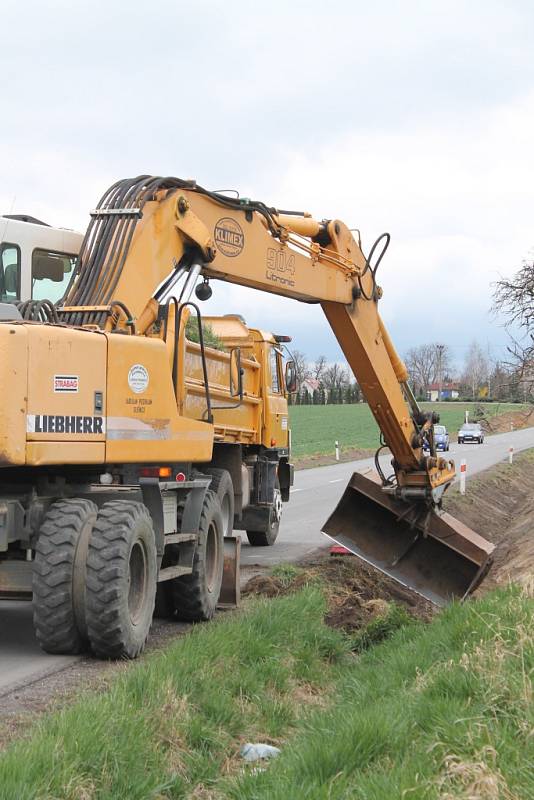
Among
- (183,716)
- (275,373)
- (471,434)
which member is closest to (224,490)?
(275,373)

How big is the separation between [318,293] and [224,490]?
2.30 meters

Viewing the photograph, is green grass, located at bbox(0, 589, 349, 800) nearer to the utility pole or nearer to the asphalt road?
the asphalt road

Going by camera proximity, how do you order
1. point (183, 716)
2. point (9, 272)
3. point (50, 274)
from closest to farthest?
point (183, 716) < point (9, 272) < point (50, 274)

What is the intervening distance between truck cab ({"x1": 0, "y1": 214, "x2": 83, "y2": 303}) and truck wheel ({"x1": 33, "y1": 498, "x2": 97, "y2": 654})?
208 cm

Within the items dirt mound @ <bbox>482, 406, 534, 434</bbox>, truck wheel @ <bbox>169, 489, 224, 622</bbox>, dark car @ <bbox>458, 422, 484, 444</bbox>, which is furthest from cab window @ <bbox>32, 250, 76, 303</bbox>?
dirt mound @ <bbox>482, 406, 534, 434</bbox>

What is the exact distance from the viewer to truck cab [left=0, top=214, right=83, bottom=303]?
933 centimetres

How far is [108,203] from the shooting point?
953 centimetres

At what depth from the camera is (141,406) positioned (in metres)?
8.62

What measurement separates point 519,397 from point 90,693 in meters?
17.3

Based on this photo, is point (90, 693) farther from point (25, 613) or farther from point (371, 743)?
point (25, 613)

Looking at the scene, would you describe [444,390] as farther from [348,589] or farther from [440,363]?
[348,589]

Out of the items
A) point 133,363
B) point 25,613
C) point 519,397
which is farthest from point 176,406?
point 519,397

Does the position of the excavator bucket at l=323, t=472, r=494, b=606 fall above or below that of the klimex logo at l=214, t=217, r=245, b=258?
below

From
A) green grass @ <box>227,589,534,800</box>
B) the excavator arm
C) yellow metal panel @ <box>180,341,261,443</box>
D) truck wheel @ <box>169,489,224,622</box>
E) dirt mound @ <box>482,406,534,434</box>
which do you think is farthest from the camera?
dirt mound @ <box>482,406,534,434</box>
